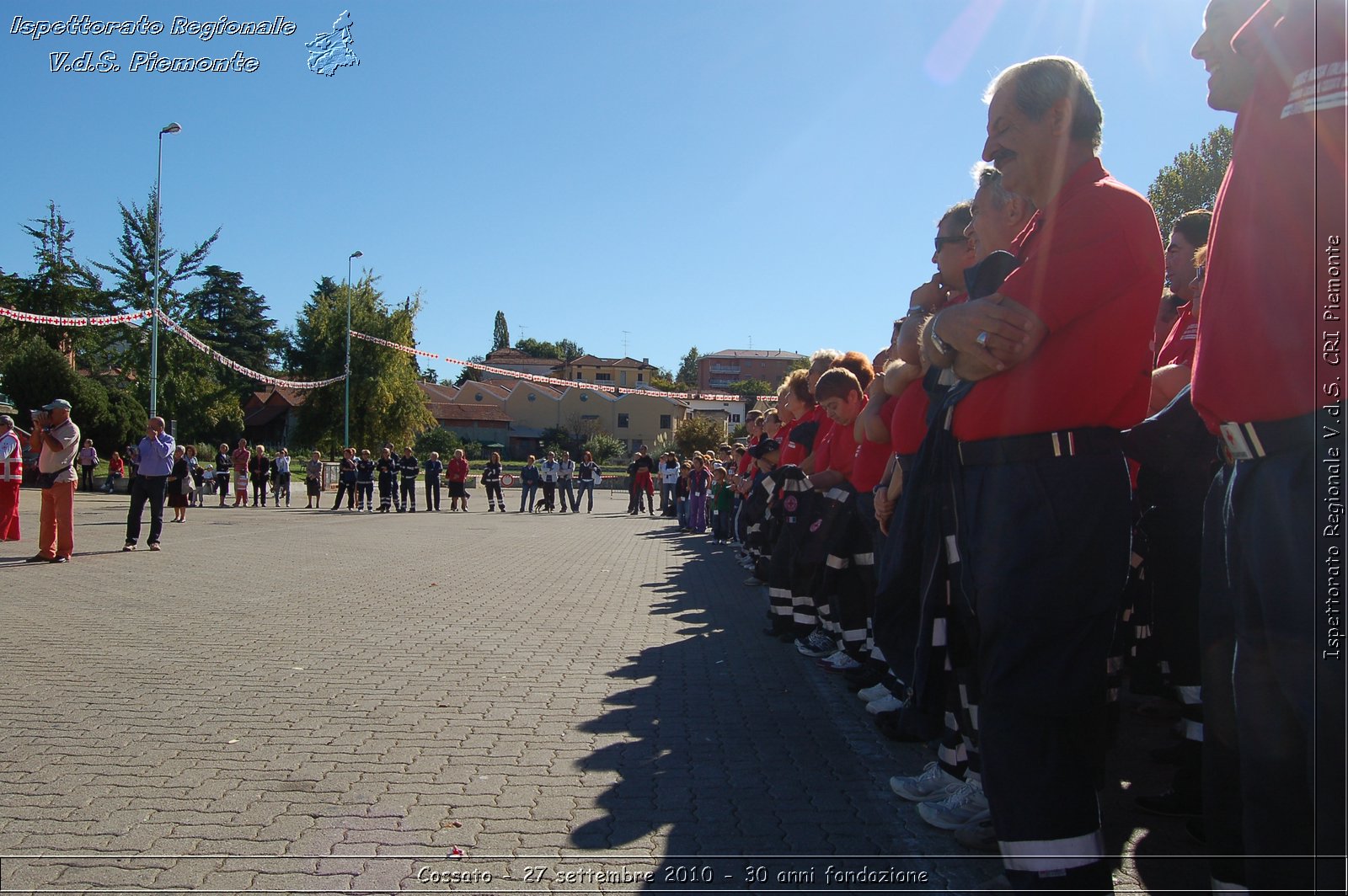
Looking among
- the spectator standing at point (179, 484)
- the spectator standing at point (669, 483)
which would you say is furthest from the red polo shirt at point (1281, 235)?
the spectator standing at point (669, 483)

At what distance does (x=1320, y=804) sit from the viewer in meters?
1.88

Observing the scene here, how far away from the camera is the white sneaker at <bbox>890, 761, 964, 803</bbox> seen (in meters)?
3.77

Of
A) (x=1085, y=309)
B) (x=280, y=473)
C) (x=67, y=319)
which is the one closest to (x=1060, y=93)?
(x=1085, y=309)

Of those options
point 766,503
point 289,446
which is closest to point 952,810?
point 766,503

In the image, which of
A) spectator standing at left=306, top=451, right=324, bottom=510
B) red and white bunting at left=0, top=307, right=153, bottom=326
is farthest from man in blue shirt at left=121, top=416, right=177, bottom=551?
spectator standing at left=306, top=451, right=324, bottom=510

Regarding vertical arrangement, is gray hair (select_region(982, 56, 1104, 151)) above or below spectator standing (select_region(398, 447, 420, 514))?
above

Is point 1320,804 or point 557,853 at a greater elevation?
point 1320,804

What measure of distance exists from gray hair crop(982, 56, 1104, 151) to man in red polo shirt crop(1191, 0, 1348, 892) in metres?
0.45

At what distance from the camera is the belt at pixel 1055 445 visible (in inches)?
93.3

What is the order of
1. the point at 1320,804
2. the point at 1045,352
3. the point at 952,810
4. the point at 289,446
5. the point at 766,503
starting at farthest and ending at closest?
the point at 289,446 → the point at 766,503 → the point at 952,810 → the point at 1045,352 → the point at 1320,804

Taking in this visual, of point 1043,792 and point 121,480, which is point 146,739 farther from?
point 121,480

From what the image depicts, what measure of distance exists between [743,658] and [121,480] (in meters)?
31.8

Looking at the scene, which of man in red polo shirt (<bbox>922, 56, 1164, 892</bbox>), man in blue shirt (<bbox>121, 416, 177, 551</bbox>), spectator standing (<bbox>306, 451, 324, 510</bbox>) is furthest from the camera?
spectator standing (<bbox>306, 451, 324, 510</bbox>)

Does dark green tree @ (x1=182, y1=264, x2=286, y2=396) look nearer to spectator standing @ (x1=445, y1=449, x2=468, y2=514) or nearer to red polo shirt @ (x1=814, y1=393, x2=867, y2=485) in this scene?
spectator standing @ (x1=445, y1=449, x2=468, y2=514)
